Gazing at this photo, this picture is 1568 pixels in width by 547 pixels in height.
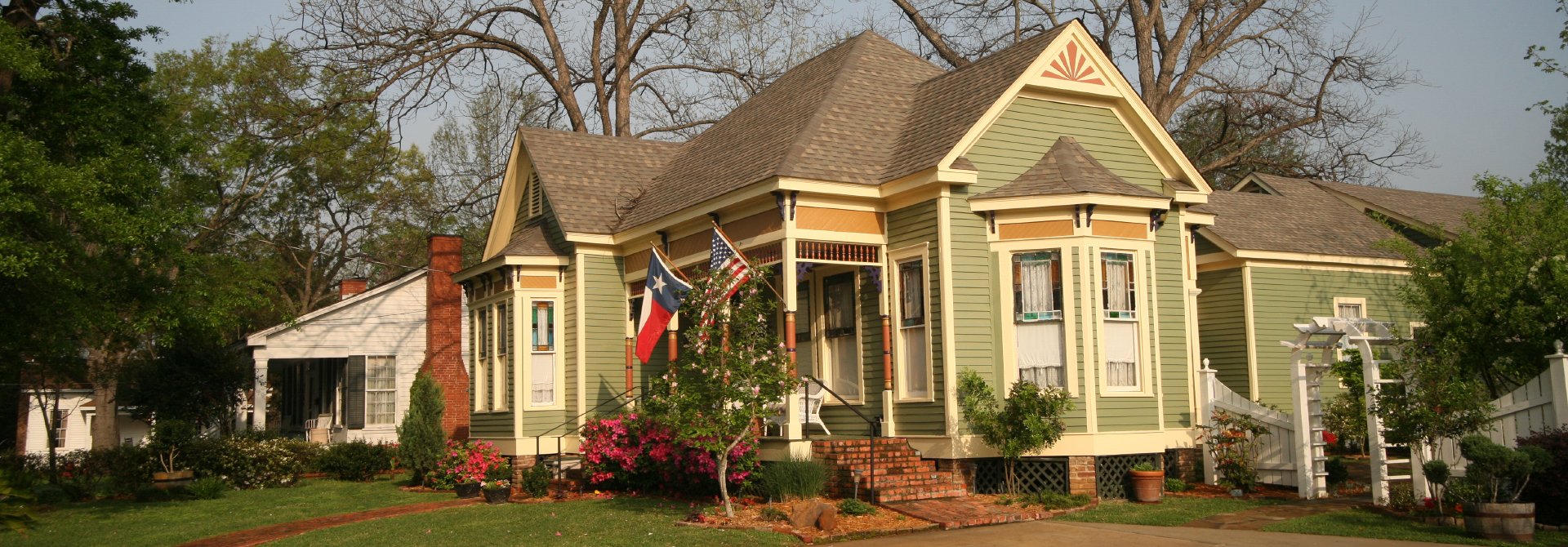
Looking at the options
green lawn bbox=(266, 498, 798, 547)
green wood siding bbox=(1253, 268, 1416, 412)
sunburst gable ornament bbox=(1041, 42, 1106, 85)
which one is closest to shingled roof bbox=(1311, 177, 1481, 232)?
green wood siding bbox=(1253, 268, 1416, 412)

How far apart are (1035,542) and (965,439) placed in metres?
3.28

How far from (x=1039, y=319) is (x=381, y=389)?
66.2ft

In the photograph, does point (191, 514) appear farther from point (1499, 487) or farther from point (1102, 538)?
point (1499, 487)

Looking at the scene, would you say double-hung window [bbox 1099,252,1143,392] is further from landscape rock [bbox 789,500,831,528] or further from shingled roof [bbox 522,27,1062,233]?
landscape rock [bbox 789,500,831,528]

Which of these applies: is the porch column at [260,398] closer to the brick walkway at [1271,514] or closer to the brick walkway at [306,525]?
the brick walkway at [306,525]

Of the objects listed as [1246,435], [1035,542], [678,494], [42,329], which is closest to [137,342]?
[42,329]

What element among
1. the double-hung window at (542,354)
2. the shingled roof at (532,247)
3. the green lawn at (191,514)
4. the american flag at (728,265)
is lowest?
the green lawn at (191,514)

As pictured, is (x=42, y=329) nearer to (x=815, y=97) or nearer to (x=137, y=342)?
(x=137, y=342)

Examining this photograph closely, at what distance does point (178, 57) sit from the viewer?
121 ft

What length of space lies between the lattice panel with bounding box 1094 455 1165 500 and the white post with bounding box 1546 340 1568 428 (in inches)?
186

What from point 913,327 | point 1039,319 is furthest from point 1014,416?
point 913,327

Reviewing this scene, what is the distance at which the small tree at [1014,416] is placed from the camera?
45.0 feet

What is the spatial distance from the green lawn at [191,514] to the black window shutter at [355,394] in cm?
650

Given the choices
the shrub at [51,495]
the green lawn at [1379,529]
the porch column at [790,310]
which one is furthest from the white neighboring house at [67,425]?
the green lawn at [1379,529]
